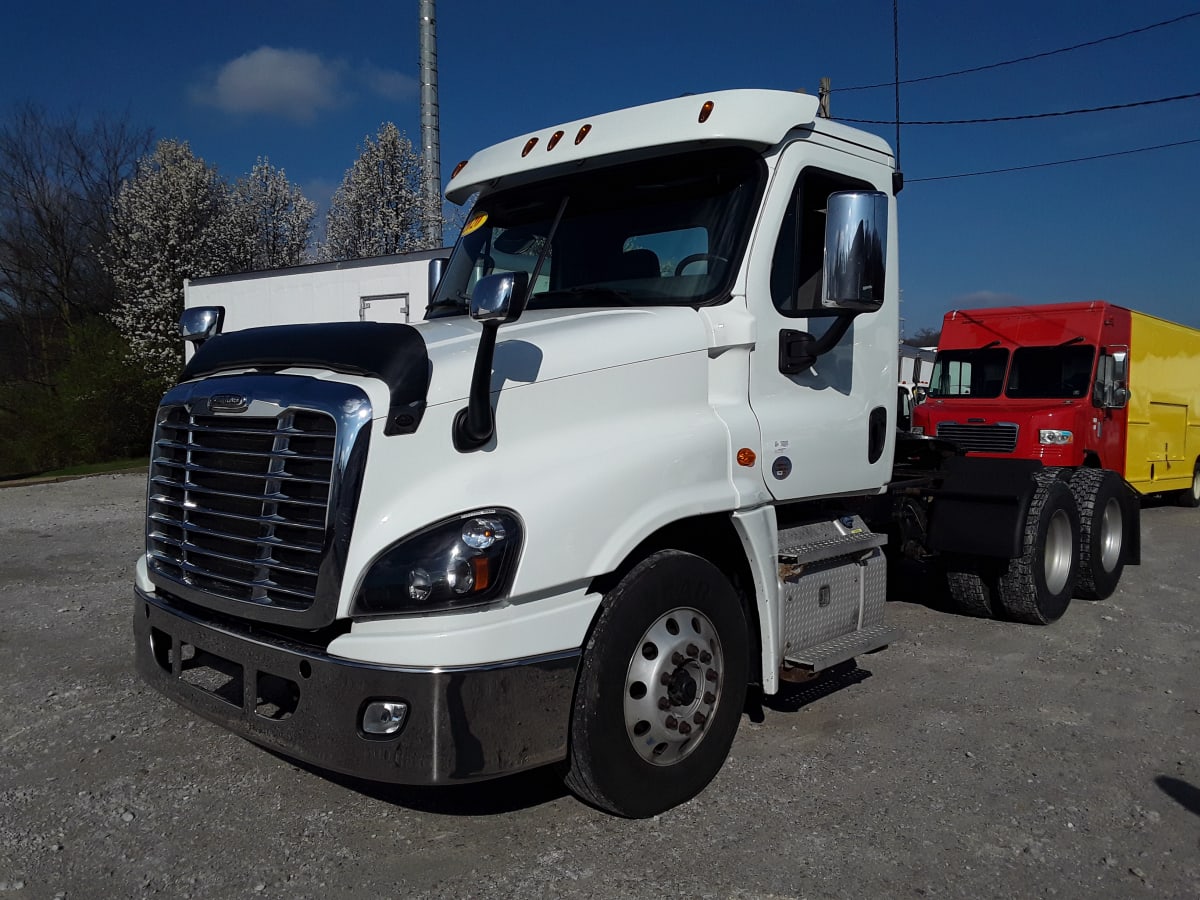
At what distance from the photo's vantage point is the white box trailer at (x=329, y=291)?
18.7 m

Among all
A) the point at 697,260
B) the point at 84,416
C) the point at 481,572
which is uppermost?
the point at 697,260

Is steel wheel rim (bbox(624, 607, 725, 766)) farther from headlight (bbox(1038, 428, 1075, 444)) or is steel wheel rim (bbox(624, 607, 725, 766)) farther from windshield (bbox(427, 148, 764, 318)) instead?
headlight (bbox(1038, 428, 1075, 444))

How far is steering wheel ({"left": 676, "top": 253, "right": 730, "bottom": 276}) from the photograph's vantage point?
407cm

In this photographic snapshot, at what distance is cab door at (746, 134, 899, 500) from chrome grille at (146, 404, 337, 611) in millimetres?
1887

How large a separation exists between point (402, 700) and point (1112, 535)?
7.26 metres

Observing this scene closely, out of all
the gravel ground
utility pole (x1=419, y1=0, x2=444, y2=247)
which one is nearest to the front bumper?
the gravel ground

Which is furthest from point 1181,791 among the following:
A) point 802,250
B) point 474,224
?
point 474,224

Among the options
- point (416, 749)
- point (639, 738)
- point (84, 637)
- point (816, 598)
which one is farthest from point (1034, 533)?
point (84, 637)

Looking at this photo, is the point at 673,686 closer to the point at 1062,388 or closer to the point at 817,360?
the point at 817,360

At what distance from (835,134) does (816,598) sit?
2202 mm

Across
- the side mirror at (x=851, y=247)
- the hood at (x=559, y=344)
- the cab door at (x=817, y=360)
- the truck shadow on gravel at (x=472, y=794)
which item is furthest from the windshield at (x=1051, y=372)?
the truck shadow on gravel at (x=472, y=794)

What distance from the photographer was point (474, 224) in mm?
4984

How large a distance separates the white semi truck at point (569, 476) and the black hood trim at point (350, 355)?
12 mm

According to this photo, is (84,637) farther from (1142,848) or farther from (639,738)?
(1142,848)
